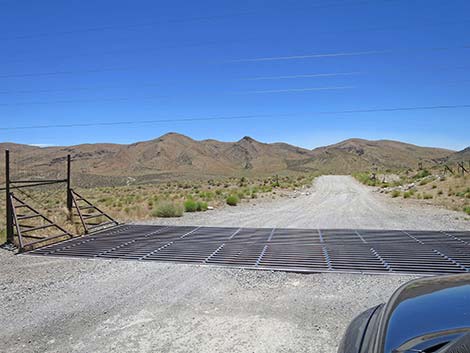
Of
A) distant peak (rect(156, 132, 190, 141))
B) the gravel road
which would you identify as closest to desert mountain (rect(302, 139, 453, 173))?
distant peak (rect(156, 132, 190, 141))

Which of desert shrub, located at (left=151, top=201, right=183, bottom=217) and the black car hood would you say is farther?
desert shrub, located at (left=151, top=201, right=183, bottom=217)

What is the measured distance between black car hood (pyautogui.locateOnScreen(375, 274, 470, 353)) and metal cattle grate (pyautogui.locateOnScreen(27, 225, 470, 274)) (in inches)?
190

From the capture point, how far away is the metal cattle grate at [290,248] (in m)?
7.43

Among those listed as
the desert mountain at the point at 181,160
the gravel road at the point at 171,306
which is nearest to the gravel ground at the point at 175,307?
the gravel road at the point at 171,306

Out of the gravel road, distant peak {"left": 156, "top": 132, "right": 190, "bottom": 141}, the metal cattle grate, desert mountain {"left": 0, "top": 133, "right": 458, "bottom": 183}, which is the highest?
distant peak {"left": 156, "top": 132, "right": 190, "bottom": 141}

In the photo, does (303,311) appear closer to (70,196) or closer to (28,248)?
(28,248)

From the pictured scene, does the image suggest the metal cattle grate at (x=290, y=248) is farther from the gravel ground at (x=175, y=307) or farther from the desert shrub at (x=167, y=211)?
the desert shrub at (x=167, y=211)

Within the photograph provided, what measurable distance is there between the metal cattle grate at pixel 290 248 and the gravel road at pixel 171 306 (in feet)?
2.25

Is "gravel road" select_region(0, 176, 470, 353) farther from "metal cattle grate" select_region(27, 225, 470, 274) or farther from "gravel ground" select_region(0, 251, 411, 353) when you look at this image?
"metal cattle grate" select_region(27, 225, 470, 274)

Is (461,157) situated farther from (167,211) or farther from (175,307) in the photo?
(175,307)

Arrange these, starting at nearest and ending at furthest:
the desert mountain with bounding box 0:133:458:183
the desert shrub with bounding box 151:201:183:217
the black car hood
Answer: the black car hood, the desert shrub with bounding box 151:201:183:217, the desert mountain with bounding box 0:133:458:183

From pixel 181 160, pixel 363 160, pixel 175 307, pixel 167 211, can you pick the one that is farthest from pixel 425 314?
pixel 363 160

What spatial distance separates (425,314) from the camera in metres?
1.96

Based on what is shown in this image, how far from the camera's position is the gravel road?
429 cm
